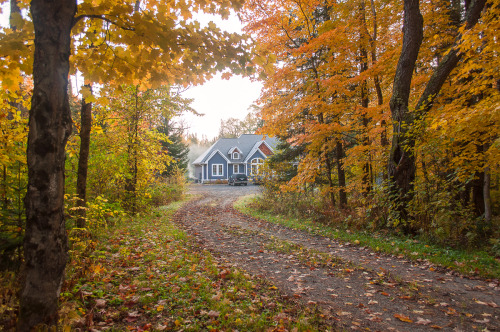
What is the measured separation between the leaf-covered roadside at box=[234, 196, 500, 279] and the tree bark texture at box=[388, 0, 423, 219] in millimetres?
1150

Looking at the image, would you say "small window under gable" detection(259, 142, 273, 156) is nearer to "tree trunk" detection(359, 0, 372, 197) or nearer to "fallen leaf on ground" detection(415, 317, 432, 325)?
"tree trunk" detection(359, 0, 372, 197)

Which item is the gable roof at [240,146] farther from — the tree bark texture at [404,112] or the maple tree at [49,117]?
the maple tree at [49,117]

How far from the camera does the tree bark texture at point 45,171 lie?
2.21 m

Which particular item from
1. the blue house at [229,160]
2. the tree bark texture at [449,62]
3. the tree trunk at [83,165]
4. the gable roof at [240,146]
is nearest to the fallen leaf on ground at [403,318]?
the tree bark texture at [449,62]

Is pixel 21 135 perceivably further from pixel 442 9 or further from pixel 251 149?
pixel 251 149

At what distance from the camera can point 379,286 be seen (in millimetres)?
4312

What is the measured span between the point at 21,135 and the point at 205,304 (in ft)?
12.7

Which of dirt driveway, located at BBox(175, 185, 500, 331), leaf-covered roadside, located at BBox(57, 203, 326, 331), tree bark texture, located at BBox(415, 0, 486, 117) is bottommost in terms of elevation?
dirt driveway, located at BBox(175, 185, 500, 331)

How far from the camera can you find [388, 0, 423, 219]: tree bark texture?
703cm

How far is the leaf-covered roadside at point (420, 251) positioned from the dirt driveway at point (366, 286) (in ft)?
0.99

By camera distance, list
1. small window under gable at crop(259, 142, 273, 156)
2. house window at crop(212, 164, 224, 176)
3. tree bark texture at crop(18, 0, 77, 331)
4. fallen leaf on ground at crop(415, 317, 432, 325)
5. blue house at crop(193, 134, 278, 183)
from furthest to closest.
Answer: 1. house window at crop(212, 164, 224, 176)
2. small window under gable at crop(259, 142, 273, 156)
3. blue house at crop(193, 134, 278, 183)
4. fallen leaf on ground at crop(415, 317, 432, 325)
5. tree bark texture at crop(18, 0, 77, 331)

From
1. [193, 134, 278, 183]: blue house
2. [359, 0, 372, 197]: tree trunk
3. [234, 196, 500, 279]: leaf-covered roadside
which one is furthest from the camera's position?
[193, 134, 278, 183]: blue house

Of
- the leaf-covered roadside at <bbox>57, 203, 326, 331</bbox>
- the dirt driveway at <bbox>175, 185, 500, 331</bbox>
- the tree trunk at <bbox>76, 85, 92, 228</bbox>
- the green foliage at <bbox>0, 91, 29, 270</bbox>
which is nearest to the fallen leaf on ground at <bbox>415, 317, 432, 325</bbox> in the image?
the dirt driveway at <bbox>175, 185, 500, 331</bbox>

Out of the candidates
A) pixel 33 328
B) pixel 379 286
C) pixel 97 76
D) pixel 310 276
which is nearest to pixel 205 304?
pixel 33 328
